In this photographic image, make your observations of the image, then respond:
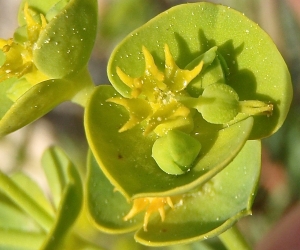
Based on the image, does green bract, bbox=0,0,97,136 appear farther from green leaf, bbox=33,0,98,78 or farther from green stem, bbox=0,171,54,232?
green stem, bbox=0,171,54,232

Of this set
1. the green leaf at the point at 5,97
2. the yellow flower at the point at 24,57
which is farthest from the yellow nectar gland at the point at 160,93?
the green leaf at the point at 5,97

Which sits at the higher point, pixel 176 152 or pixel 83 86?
pixel 83 86

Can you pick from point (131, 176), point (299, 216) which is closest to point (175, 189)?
point (131, 176)

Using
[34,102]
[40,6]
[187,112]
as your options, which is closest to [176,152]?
[187,112]

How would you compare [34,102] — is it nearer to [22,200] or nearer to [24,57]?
[24,57]

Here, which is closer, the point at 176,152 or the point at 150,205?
the point at 176,152

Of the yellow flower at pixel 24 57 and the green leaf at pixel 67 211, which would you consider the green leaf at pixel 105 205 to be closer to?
the green leaf at pixel 67 211

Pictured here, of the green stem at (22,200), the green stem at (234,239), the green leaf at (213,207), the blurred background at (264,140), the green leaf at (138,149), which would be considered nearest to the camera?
the green leaf at (138,149)

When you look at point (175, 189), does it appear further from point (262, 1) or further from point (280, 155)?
point (262, 1)
